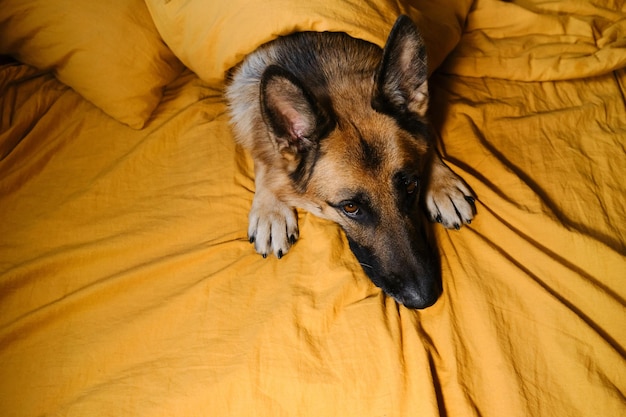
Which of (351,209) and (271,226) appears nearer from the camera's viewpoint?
(351,209)

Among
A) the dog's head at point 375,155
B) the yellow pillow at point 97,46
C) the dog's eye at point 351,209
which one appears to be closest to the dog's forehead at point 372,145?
the dog's head at point 375,155

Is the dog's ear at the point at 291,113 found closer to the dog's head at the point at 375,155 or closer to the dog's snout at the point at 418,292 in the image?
the dog's head at the point at 375,155

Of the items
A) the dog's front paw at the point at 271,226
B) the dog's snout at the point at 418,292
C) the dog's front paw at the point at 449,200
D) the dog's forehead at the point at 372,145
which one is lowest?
the dog's front paw at the point at 271,226

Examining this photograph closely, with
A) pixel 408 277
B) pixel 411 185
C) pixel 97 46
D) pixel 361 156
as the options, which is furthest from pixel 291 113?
pixel 97 46

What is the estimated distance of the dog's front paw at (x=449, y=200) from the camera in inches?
76.0

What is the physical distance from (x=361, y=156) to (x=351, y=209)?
21 cm

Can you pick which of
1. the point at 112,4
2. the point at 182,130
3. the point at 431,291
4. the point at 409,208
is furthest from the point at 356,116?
the point at 112,4

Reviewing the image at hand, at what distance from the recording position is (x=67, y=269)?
6.40 ft

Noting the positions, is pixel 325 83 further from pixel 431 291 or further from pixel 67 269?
pixel 67 269

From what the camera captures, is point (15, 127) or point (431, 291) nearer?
point (431, 291)

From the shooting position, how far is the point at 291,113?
1.69 metres

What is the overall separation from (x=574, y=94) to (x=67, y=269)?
2.46 metres

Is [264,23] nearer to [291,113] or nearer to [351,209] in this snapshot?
[291,113]

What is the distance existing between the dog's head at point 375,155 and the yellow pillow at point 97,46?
105cm
